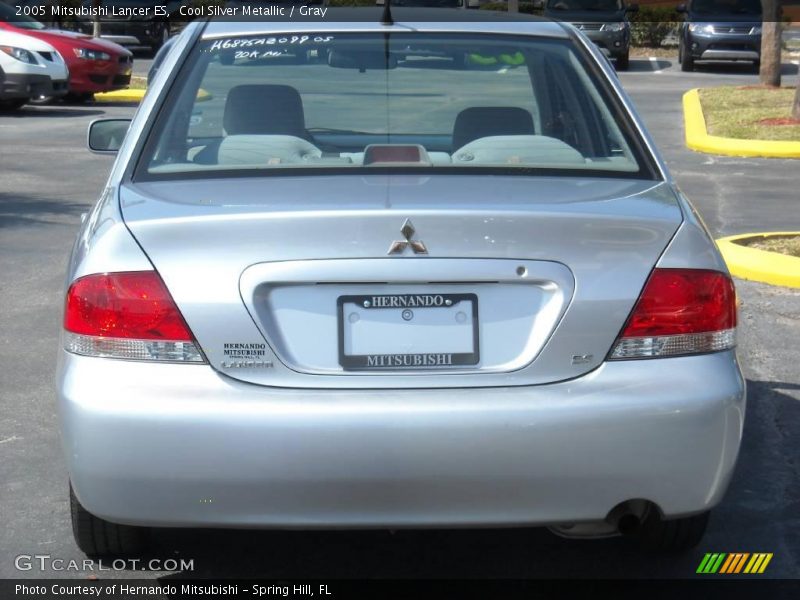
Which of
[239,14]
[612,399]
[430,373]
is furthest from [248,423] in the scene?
[239,14]

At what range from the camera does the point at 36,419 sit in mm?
5371

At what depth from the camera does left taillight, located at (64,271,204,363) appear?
3193mm

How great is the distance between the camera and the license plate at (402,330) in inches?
125

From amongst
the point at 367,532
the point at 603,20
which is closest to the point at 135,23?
the point at 603,20

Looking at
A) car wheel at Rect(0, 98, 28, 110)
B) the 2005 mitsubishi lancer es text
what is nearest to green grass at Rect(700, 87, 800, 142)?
car wheel at Rect(0, 98, 28, 110)

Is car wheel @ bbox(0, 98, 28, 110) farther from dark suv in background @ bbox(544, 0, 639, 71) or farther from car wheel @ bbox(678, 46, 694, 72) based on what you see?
car wheel @ bbox(678, 46, 694, 72)

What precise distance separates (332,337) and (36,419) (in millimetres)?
2581

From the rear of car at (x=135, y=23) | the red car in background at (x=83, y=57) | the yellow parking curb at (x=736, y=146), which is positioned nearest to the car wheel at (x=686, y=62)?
the rear of car at (x=135, y=23)

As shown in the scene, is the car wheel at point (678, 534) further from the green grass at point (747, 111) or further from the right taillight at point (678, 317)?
the green grass at point (747, 111)

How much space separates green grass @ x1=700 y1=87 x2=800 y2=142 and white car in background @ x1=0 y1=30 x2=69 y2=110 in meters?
8.66

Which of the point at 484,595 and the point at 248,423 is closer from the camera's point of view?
the point at 248,423

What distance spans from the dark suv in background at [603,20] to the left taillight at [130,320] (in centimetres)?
2461

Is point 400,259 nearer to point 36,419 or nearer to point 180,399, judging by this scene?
point 180,399

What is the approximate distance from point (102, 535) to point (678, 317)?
1.73m
